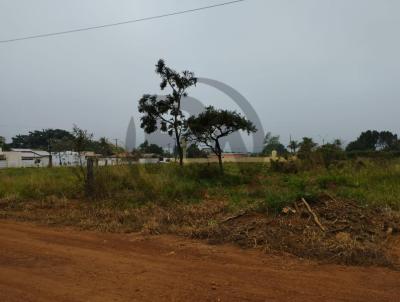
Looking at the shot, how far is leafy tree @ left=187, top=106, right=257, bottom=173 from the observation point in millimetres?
14664

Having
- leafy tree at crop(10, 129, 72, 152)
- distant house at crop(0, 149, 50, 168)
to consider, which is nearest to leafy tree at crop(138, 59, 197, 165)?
distant house at crop(0, 149, 50, 168)

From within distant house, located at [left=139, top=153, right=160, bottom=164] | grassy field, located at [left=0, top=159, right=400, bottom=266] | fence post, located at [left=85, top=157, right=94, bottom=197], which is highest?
distant house, located at [left=139, top=153, right=160, bottom=164]

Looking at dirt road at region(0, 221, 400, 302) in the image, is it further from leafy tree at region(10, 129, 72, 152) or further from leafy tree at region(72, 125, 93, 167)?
leafy tree at region(10, 129, 72, 152)

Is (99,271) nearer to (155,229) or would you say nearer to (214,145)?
(155,229)

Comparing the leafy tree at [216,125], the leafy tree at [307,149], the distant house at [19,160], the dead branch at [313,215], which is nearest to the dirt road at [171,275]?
the dead branch at [313,215]

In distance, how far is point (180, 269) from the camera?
448 cm

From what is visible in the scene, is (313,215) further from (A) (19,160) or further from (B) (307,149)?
(A) (19,160)

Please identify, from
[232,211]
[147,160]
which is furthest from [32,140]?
[232,211]

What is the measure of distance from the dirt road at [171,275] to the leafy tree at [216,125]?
9226 mm

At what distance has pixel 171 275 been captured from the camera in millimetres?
4273

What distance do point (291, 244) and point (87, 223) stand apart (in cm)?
359

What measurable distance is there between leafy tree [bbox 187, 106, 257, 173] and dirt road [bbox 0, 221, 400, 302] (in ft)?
30.3

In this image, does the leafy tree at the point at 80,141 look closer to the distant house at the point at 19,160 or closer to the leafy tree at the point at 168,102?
the leafy tree at the point at 168,102

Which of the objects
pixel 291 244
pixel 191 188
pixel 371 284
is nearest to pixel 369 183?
pixel 191 188
